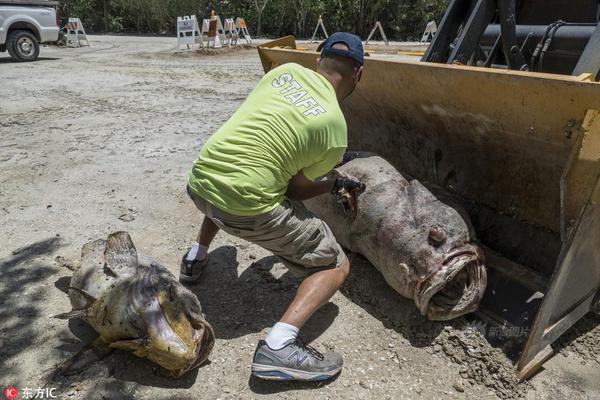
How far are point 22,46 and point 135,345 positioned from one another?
12.5 meters

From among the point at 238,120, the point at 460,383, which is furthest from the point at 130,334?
the point at 460,383

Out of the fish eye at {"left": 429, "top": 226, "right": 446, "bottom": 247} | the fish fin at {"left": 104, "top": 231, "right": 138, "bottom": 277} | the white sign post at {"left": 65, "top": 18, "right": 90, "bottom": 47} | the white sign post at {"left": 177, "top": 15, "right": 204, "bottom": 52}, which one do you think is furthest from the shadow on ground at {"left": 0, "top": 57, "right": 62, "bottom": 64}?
the fish eye at {"left": 429, "top": 226, "right": 446, "bottom": 247}

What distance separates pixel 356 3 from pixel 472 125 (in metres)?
21.8

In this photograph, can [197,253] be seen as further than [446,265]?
Yes

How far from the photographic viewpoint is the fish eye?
97.7 inches

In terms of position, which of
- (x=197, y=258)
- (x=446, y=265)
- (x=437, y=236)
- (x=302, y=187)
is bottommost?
(x=197, y=258)

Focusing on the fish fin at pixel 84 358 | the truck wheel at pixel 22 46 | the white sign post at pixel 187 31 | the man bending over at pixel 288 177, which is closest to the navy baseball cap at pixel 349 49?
the man bending over at pixel 288 177

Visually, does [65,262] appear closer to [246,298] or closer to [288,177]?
[246,298]

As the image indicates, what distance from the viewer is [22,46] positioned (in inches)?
474

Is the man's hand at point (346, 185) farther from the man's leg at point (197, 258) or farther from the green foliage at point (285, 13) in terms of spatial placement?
the green foliage at point (285, 13)

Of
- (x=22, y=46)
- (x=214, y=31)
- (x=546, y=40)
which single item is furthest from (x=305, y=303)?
(x=214, y=31)

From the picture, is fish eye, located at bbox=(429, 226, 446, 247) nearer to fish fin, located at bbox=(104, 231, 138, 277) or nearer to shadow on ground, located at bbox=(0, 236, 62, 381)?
fish fin, located at bbox=(104, 231, 138, 277)

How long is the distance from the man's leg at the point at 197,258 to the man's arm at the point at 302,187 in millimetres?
696

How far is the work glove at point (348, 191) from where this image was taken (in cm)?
261
